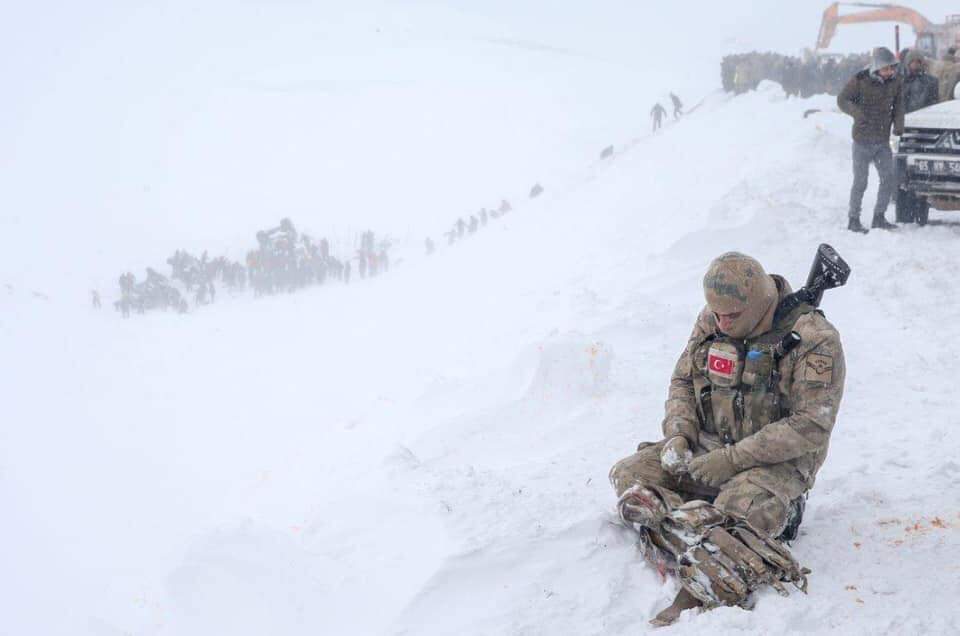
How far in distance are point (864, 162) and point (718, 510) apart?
23.6ft

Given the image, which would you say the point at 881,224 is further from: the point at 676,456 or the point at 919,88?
the point at 676,456

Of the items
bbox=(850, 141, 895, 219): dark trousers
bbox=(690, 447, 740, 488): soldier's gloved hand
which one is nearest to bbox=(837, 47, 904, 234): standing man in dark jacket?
bbox=(850, 141, 895, 219): dark trousers

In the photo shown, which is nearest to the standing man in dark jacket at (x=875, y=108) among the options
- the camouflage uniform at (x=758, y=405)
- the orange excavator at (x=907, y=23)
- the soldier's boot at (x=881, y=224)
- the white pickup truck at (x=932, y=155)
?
the white pickup truck at (x=932, y=155)

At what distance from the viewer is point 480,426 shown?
655 cm

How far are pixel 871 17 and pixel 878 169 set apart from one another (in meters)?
23.4

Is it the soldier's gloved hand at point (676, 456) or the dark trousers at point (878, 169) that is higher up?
the dark trousers at point (878, 169)

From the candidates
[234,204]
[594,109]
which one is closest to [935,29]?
[234,204]

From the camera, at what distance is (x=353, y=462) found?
7.56 meters

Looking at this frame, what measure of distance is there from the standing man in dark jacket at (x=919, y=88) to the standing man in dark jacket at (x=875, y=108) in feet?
3.51

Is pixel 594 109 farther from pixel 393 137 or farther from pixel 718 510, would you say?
pixel 718 510

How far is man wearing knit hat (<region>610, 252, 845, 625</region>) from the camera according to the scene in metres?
2.96

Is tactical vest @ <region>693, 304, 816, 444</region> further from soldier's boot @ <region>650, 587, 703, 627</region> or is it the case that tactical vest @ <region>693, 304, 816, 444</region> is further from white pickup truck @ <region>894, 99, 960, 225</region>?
white pickup truck @ <region>894, 99, 960, 225</region>

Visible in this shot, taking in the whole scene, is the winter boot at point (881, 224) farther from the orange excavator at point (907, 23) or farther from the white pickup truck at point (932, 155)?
the orange excavator at point (907, 23)

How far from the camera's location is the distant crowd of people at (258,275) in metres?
24.8
